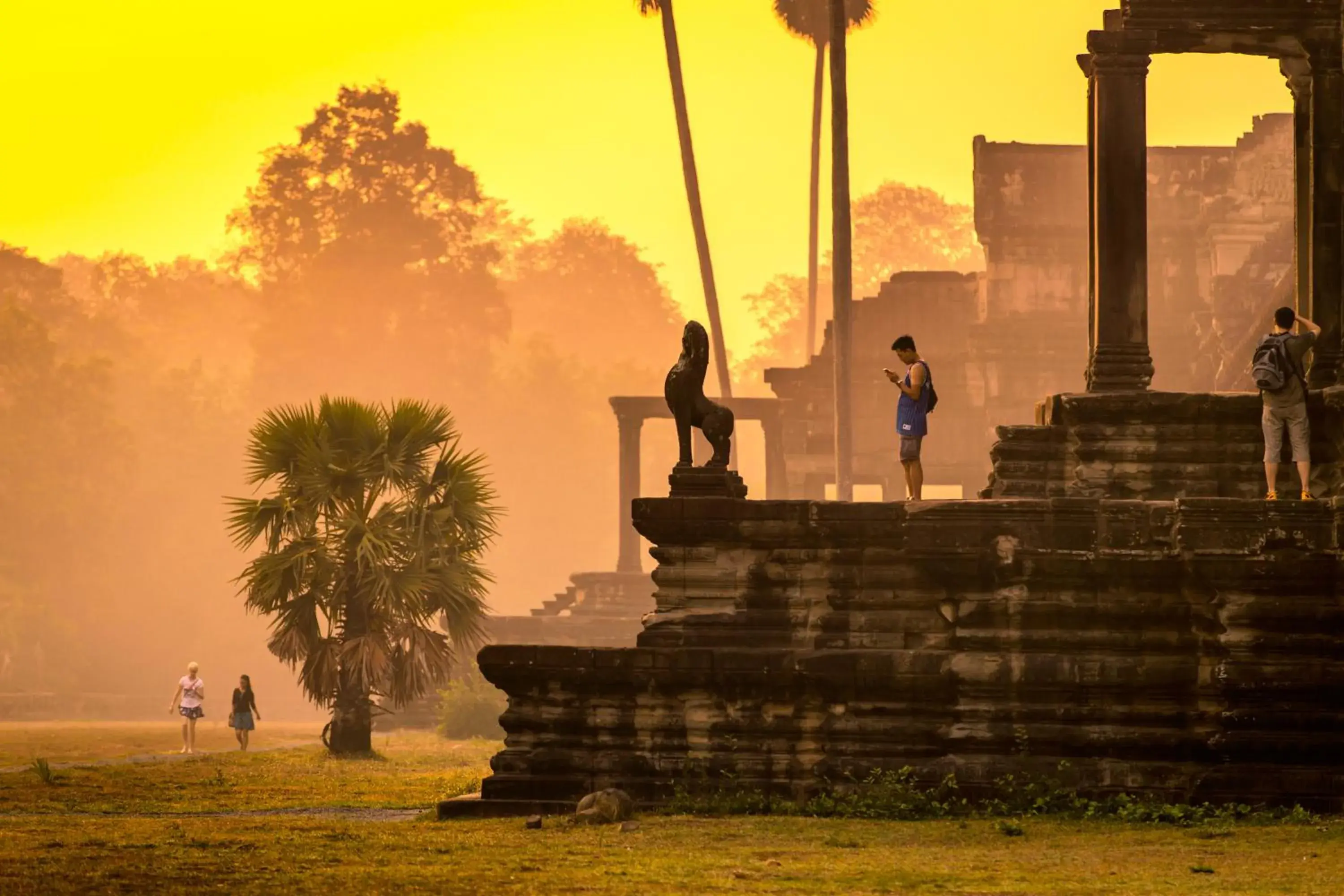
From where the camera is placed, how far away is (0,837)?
13.3 meters

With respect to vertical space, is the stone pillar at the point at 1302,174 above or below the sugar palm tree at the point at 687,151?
below

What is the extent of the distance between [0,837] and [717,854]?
172 inches

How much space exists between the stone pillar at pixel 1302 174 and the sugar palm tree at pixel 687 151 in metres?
30.8

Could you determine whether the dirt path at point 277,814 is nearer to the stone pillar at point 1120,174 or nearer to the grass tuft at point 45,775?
the grass tuft at point 45,775

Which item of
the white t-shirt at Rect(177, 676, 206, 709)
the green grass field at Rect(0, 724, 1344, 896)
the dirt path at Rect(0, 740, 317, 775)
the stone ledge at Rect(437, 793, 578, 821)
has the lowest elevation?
the dirt path at Rect(0, 740, 317, 775)

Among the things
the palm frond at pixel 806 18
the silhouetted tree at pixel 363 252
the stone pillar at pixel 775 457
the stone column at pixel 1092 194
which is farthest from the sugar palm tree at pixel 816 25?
the stone column at pixel 1092 194

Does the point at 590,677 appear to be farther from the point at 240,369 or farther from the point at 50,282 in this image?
the point at 240,369

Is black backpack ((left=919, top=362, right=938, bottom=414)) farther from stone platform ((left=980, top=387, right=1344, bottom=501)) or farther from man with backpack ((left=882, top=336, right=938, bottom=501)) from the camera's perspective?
stone platform ((left=980, top=387, right=1344, bottom=501))

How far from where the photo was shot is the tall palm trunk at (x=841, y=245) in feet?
132

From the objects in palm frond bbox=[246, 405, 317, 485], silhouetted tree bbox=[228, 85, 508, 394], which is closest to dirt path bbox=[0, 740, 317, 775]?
palm frond bbox=[246, 405, 317, 485]

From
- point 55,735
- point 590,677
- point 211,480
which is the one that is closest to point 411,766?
point 590,677

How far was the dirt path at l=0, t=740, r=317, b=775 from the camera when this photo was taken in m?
21.5

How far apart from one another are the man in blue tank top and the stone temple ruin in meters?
1.37

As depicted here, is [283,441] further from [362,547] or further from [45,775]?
[45,775]
